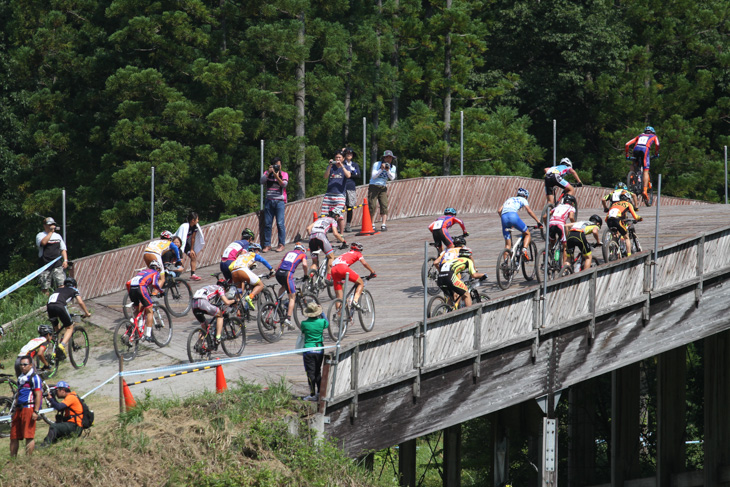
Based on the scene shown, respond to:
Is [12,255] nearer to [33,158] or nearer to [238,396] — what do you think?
[33,158]

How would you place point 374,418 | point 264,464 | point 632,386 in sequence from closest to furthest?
point 264,464 → point 374,418 → point 632,386

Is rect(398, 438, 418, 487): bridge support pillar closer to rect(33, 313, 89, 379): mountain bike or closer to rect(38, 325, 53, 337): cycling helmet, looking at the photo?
rect(33, 313, 89, 379): mountain bike

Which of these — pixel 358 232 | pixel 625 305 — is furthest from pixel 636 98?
pixel 625 305

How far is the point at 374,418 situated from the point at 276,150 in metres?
26.5

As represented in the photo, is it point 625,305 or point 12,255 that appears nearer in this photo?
point 625,305

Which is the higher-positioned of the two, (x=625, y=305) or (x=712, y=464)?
(x=625, y=305)

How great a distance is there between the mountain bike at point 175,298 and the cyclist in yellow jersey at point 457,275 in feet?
19.7

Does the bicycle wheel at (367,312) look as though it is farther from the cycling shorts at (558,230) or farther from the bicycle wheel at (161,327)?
the cycling shorts at (558,230)

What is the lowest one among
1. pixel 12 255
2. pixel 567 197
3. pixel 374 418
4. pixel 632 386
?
pixel 12 255

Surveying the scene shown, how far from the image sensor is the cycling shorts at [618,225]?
2291 centimetres

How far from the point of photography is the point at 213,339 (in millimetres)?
19578

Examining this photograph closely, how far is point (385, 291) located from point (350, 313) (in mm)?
4022

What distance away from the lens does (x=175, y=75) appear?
44.6m

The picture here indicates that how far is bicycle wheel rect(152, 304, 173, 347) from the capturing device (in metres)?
21.1
